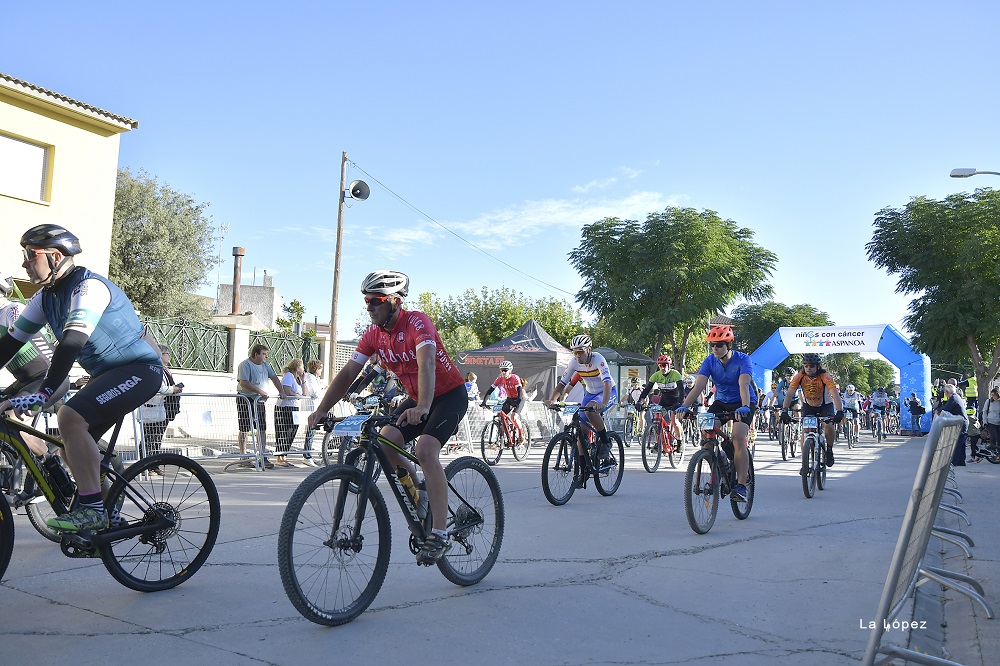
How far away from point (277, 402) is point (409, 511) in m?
8.13

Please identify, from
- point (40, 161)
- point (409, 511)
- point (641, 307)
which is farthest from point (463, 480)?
point (641, 307)

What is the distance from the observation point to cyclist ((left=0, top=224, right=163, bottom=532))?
4332 millimetres

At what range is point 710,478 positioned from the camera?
25.5ft

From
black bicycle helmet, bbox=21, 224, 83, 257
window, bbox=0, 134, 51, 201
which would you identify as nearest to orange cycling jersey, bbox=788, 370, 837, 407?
black bicycle helmet, bbox=21, 224, 83, 257

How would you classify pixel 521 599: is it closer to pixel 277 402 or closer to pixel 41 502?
pixel 41 502

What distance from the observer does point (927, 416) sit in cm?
2833

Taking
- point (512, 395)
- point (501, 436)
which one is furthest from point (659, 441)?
point (512, 395)

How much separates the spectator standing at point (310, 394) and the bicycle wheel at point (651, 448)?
203 inches

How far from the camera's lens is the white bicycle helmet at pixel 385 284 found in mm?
4820

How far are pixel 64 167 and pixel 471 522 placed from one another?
1661 cm

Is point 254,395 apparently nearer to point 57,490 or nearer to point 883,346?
point 57,490

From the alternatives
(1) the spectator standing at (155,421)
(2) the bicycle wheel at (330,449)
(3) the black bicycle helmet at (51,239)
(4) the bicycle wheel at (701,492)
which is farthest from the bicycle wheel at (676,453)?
(3) the black bicycle helmet at (51,239)

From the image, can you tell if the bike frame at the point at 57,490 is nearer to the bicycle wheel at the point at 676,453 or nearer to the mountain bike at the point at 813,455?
the mountain bike at the point at 813,455

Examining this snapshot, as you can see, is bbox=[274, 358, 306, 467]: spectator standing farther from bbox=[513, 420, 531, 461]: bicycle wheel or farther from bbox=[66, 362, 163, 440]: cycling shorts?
bbox=[66, 362, 163, 440]: cycling shorts
